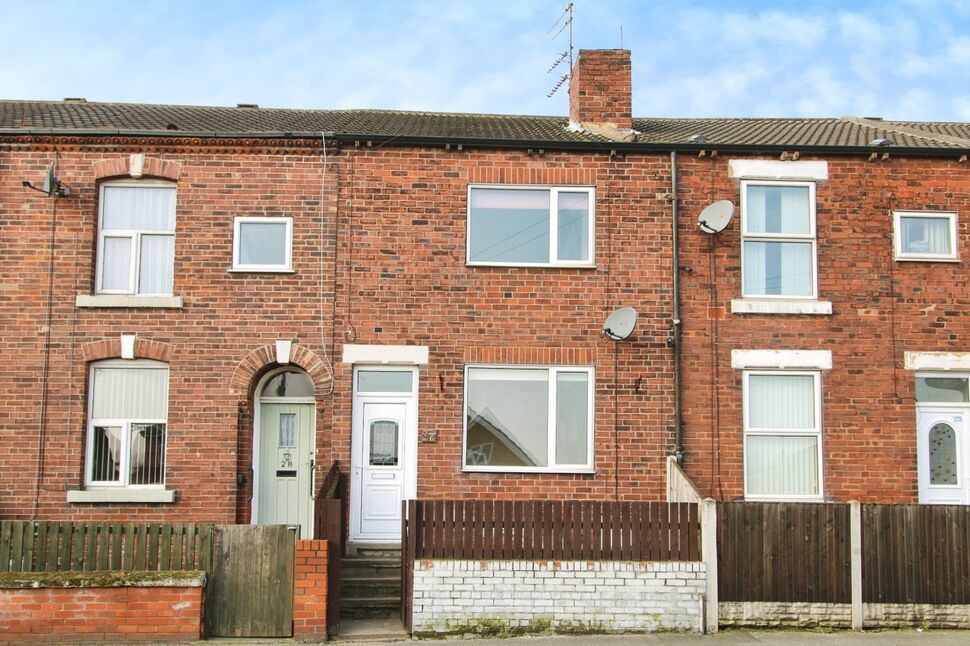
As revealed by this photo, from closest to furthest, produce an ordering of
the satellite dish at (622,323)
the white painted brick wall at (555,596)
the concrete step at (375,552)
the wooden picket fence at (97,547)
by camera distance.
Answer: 1. the wooden picket fence at (97,547)
2. the white painted brick wall at (555,596)
3. the concrete step at (375,552)
4. the satellite dish at (622,323)

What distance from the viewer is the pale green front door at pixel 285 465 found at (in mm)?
13820

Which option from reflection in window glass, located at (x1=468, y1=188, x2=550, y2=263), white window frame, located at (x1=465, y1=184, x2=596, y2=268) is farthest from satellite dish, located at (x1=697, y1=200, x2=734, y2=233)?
reflection in window glass, located at (x1=468, y1=188, x2=550, y2=263)

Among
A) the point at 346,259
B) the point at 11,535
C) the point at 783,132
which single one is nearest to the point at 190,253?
the point at 346,259

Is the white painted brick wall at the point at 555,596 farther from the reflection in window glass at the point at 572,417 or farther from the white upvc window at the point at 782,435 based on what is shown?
the white upvc window at the point at 782,435

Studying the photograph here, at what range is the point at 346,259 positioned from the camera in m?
13.7

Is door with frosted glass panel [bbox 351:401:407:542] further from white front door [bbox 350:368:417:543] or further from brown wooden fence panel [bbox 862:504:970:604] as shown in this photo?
brown wooden fence panel [bbox 862:504:970:604]

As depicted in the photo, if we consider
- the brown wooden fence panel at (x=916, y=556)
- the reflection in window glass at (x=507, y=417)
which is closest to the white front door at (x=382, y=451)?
the reflection in window glass at (x=507, y=417)

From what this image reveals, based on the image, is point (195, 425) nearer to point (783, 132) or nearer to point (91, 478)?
point (91, 478)

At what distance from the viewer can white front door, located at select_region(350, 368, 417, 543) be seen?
43.8 ft

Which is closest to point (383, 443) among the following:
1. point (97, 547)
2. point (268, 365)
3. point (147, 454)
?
point (268, 365)

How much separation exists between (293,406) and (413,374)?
1.81 metres

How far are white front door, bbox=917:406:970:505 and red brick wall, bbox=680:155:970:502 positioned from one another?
0.28 metres

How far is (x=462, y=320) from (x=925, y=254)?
6.59 m

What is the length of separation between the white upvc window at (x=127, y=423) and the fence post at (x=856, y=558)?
8.71 meters
